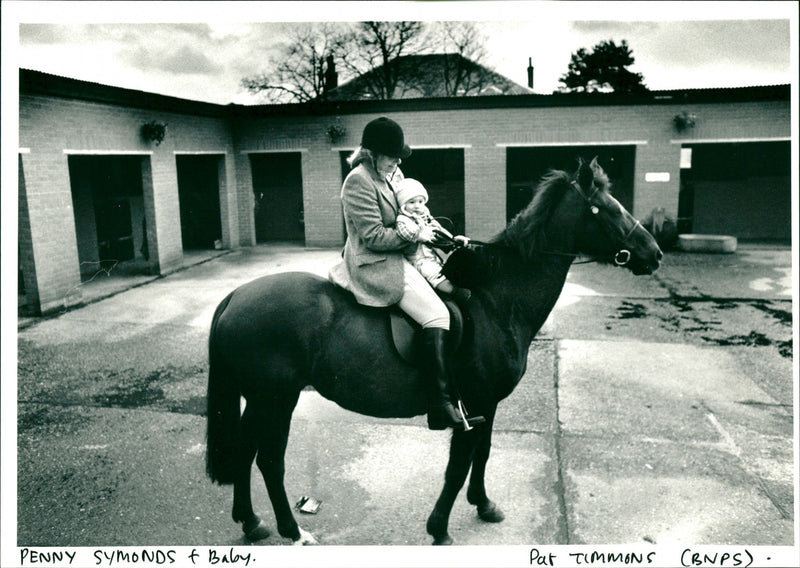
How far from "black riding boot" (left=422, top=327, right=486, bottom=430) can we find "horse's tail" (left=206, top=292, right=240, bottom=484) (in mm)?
1194

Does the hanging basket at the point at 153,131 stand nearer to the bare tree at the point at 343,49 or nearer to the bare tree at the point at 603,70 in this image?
the bare tree at the point at 343,49

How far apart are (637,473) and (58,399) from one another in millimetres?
5195

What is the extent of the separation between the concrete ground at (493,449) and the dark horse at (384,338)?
1.89ft

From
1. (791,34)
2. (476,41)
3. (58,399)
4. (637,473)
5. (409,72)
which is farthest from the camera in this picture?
(409,72)

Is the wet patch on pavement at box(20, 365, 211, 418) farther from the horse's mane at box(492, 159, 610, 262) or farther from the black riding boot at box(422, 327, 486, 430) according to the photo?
the horse's mane at box(492, 159, 610, 262)

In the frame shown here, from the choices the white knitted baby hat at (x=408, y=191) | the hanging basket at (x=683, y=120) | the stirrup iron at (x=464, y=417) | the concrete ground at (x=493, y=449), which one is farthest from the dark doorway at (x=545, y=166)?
the stirrup iron at (x=464, y=417)

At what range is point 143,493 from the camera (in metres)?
4.08

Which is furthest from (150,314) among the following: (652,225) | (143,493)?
(652,225)

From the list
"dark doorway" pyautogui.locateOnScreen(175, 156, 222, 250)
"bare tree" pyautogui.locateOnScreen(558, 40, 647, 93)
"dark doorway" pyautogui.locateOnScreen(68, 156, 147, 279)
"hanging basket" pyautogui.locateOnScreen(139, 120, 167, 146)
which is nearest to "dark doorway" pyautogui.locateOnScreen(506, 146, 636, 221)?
"bare tree" pyautogui.locateOnScreen(558, 40, 647, 93)

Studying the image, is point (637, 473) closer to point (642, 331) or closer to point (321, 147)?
point (642, 331)

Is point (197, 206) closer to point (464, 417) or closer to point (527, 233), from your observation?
point (527, 233)

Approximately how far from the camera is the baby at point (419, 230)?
320cm

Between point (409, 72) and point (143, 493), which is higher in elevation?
point (409, 72)

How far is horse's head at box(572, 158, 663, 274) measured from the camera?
3428 mm
